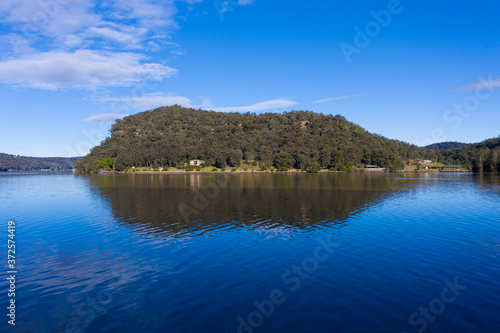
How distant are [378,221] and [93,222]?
110ft

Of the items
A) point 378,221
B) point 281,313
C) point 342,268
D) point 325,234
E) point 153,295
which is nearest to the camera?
point 281,313

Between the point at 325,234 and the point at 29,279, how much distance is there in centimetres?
2297

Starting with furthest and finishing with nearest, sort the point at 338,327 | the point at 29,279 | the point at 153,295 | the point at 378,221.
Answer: the point at 378,221
the point at 29,279
the point at 153,295
the point at 338,327

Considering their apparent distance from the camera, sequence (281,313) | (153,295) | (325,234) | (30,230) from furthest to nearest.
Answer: (30,230) → (325,234) → (153,295) → (281,313)

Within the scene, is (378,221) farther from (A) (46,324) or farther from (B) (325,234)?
(A) (46,324)

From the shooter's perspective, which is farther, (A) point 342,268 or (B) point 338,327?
(A) point 342,268

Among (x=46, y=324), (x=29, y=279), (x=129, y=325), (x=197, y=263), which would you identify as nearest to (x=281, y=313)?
(x=129, y=325)

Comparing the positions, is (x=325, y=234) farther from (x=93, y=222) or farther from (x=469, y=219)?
(x=93, y=222)

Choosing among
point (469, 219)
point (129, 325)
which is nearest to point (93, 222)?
point (129, 325)

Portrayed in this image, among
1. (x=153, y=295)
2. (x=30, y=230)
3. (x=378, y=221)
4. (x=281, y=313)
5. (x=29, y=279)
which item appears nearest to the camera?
(x=281, y=313)

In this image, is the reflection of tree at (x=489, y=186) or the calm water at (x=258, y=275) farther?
the reflection of tree at (x=489, y=186)

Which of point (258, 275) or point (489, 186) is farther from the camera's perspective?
point (489, 186)

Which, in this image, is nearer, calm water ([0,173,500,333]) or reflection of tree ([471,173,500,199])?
calm water ([0,173,500,333])

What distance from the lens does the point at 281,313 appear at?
13.4 meters
